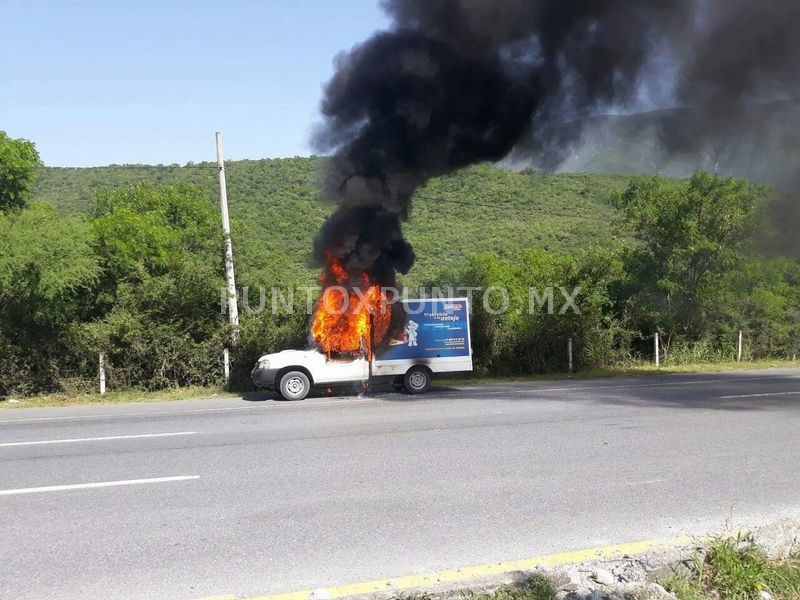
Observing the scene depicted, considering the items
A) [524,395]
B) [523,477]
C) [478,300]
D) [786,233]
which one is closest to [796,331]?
[786,233]

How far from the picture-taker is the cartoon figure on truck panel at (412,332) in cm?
1584

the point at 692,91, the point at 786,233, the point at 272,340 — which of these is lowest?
the point at 272,340

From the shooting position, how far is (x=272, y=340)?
1823 cm

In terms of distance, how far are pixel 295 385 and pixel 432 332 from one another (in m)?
3.17

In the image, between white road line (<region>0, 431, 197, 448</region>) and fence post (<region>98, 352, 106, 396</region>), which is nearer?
white road line (<region>0, 431, 197, 448</region>)

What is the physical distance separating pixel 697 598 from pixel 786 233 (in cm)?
1636

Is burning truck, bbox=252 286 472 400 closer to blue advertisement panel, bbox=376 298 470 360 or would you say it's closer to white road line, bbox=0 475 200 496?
blue advertisement panel, bbox=376 298 470 360

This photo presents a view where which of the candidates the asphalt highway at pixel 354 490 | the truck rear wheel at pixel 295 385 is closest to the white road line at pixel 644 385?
the asphalt highway at pixel 354 490

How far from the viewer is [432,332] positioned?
16125mm

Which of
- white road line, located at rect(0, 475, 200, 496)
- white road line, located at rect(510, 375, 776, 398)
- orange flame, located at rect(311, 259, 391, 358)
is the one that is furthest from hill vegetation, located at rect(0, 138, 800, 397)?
white road line, located at rect(0, 475, 200, 496)

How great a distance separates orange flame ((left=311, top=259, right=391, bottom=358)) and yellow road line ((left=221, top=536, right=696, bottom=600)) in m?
10.5

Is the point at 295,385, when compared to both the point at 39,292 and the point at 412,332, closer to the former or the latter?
the point at 412,332

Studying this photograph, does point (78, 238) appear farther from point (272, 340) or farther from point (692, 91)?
point (692, 91)

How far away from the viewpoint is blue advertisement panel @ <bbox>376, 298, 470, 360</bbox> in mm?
15773
